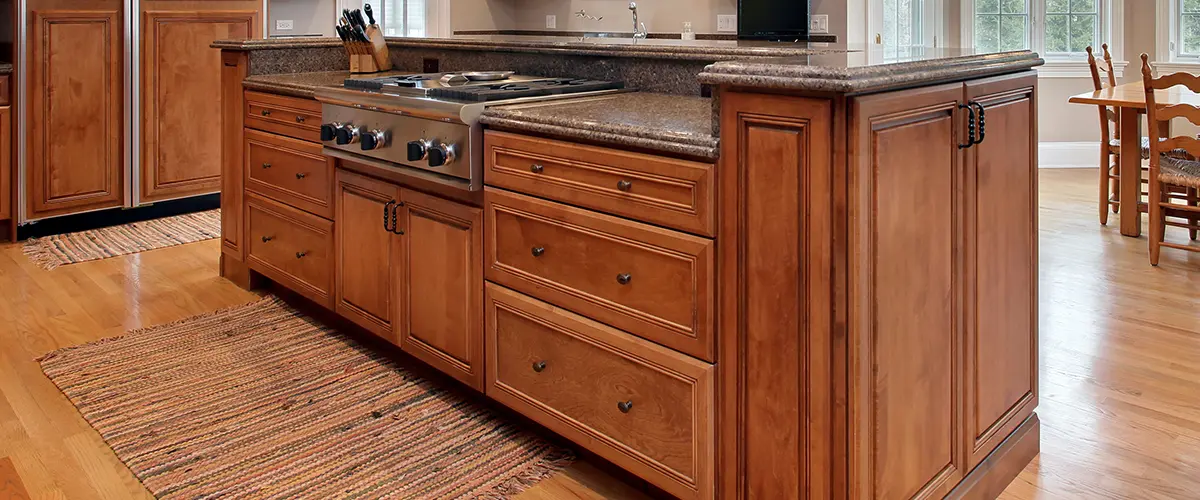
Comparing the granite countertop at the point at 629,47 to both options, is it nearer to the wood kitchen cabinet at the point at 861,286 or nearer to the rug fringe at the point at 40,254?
the wood kitchen cabinet at the point at 861,286

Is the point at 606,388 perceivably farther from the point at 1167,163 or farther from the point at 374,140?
the point at 1167,163

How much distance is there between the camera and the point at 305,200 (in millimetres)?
3014

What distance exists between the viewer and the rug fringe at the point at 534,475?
1.94m

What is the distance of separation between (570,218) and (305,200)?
148 cm

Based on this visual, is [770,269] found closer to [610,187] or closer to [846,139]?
[846,139]

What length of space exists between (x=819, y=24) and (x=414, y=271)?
12.2 ft

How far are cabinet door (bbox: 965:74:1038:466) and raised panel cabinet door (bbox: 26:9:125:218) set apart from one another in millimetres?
4397

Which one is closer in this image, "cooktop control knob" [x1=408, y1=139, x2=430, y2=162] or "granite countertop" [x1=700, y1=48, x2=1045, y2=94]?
"granite countertop" [x1=700, y1=48, x2=1045, y2=94]

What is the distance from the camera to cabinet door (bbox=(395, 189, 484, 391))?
220 cm

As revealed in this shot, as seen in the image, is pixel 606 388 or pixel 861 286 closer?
pixel 861 286

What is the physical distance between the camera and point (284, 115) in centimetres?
308

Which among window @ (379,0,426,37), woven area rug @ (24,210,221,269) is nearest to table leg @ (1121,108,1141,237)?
woven area rug @ (24,210,221,269)

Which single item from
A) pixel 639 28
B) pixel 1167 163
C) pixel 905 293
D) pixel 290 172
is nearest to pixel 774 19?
pixel 639 28

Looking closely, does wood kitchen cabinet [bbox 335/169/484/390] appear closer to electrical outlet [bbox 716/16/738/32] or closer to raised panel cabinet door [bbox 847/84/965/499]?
raised panel cabinet door [bbox 847/84/965/499]
